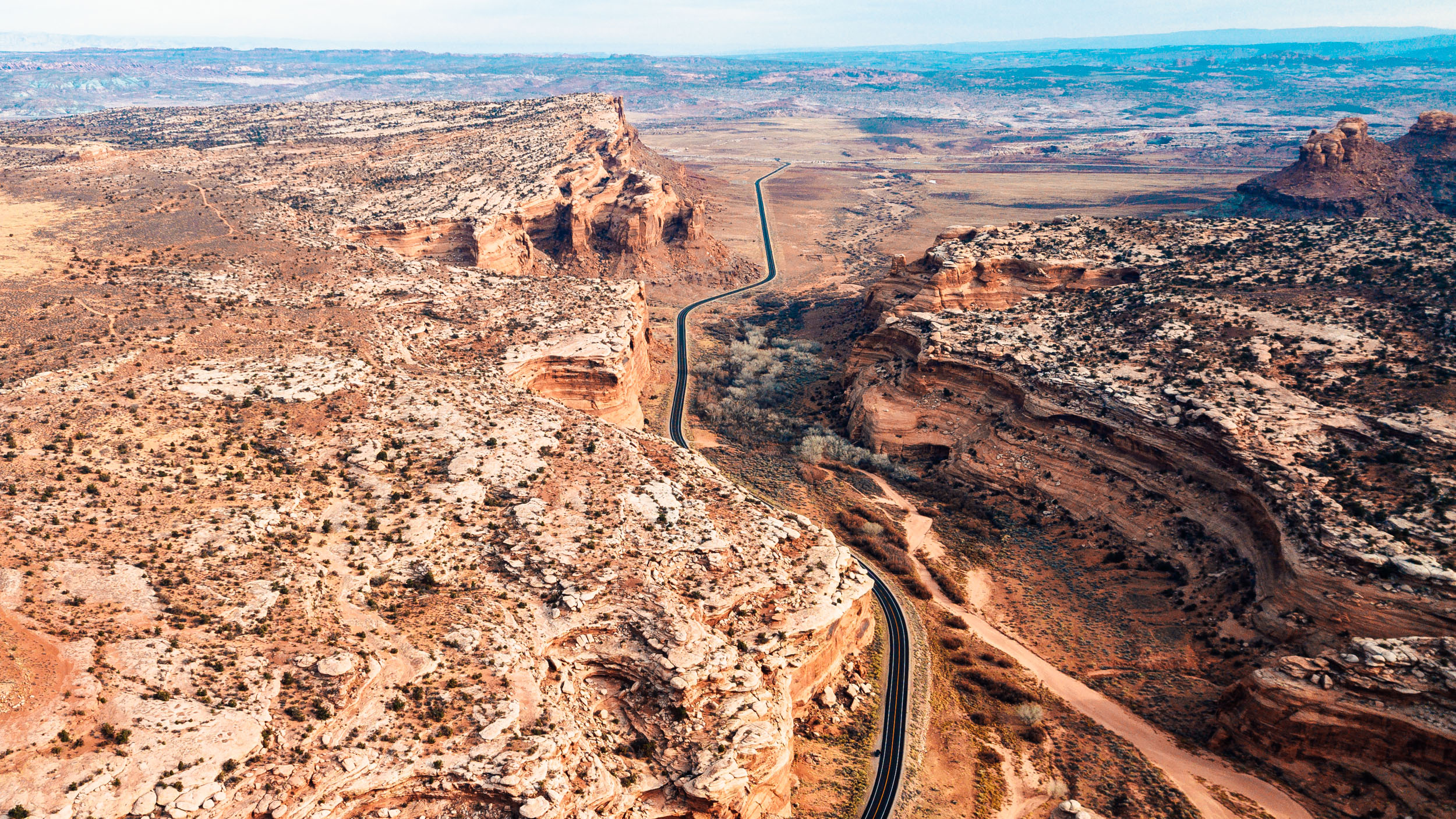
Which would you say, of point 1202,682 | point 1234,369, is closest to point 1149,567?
point 1202,682

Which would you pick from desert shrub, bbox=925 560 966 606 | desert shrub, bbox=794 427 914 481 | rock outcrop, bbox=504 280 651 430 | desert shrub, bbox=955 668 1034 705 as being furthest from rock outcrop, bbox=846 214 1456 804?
rock outcrop, bbox=504 280 651 430

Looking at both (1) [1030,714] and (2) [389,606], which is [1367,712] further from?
(2) [389,606]

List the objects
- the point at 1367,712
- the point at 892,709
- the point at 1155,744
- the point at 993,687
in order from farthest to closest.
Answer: the point at 993,687
the point at 892,709
the point at 1155,744
the point at 1367,712

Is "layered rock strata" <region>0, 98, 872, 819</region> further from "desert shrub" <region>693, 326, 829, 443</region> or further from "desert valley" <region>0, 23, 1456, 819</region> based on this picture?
"desert shrub" <region>693, 326, 829, 443</region>

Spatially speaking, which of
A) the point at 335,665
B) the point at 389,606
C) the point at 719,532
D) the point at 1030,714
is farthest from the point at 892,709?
the point at 335,665

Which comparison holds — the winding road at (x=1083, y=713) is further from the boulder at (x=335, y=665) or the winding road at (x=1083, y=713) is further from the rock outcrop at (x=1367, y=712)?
the boulder at (x=335, y=665)

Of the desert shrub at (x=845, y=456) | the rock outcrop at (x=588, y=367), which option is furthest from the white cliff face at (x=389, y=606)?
the desert shrub at (x=845, y=456)
